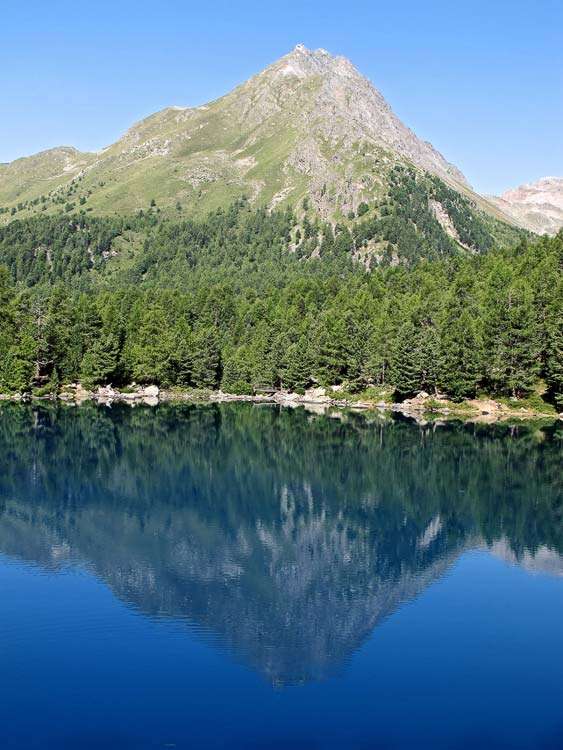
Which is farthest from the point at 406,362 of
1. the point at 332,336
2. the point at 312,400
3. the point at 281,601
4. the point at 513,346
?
the point at 281,601

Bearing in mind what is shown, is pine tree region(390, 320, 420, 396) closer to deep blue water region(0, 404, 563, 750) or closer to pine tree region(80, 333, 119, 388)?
deep blue water region(0, 404, 563, 750)

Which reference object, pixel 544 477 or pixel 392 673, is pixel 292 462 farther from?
pixel 392 673

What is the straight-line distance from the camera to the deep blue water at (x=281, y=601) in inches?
1060

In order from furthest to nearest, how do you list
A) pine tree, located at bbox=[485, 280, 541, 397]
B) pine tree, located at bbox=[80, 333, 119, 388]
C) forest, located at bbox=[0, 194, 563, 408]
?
pine tree, located at bbox=[80, 333, 119, 388], forest, located at bbox=[0, 194, 563, 408], pine tree, located at bbox=[485, 280, 541, 397]

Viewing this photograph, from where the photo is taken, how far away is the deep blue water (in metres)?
26.9

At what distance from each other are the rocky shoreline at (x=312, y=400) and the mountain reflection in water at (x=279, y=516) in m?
12.8

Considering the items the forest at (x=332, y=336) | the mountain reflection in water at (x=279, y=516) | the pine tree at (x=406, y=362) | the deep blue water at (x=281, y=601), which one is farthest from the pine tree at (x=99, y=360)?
the deep blue water at (x=281, y=601)

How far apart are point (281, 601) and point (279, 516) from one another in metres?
18.2

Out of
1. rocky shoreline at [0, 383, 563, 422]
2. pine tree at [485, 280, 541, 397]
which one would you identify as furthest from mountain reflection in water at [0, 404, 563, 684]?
pine tree at [485, 280, 541, 397]

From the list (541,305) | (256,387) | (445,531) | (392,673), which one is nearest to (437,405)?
(541,305)

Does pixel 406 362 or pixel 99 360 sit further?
pixel 99 360

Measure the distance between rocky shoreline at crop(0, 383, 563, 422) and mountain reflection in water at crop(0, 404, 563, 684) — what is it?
503 inches

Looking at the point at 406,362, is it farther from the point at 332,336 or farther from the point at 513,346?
the point at 332,336

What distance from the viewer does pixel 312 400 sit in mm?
134750
